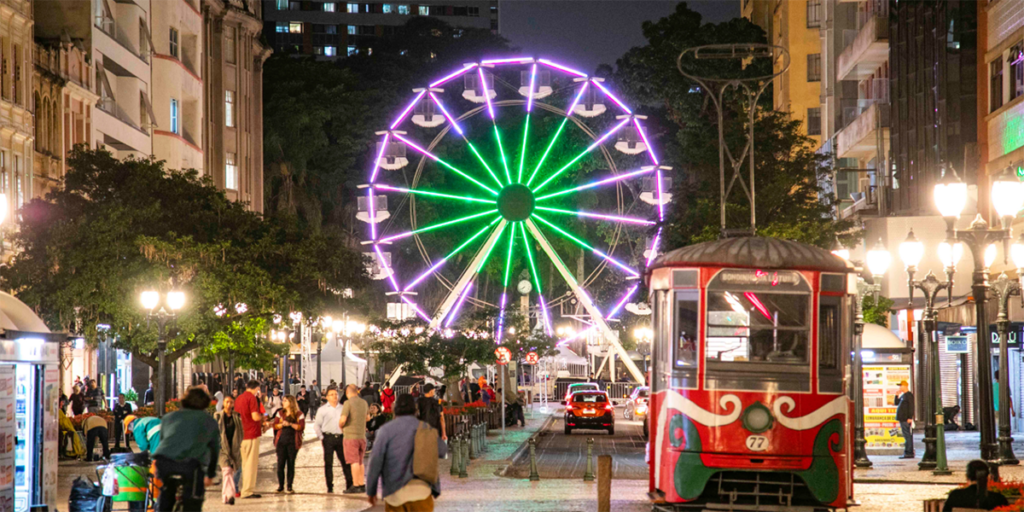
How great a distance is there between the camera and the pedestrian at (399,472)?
11875 millimetres

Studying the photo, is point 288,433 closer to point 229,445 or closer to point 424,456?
point 229,445

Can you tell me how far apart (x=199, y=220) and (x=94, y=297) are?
450 cm

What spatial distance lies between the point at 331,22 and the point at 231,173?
93527 mm

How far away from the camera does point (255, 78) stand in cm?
7038

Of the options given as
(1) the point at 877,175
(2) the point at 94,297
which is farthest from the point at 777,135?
(2) the point at 94,297

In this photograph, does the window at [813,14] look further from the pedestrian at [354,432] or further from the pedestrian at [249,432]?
the pedestrian at [249,432]

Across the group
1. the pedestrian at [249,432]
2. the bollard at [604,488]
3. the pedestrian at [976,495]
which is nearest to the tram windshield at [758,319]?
the bollard at [604,488]

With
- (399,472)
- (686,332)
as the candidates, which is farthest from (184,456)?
(686,332)

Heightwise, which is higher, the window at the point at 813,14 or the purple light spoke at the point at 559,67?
the window at the point at 813,14

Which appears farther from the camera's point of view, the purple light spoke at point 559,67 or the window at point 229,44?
the window at point 229,44

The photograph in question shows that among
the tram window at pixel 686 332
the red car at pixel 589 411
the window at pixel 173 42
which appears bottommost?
the red car at pixel 589 411

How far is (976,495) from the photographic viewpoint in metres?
12.2

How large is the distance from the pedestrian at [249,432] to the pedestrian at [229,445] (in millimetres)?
568

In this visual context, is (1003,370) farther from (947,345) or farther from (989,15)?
(947,345)
